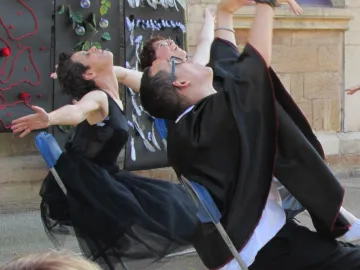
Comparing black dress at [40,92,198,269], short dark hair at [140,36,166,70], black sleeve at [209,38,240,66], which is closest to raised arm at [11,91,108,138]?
black dress at [40,92,198,269]

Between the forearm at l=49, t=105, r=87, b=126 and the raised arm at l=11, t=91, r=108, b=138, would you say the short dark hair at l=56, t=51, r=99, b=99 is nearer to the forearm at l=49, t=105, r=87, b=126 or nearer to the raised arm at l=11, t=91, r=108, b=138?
the raised arm at l=11, t=91, r=108, b=138

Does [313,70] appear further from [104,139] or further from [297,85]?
[104,139]

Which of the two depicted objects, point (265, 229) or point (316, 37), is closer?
point (265, 229)

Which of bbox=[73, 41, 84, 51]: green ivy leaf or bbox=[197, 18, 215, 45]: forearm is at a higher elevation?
bbox=[197, 18, 215, 45]: forearm

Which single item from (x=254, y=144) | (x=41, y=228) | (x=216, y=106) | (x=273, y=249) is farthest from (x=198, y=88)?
(x=41, y=228)

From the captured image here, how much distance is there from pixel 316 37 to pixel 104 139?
4282 mm

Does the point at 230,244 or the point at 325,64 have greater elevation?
the point at 230,244

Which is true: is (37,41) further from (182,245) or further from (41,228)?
(182,245)

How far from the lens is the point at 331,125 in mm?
7727

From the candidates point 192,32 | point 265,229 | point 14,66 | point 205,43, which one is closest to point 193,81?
point 265,229

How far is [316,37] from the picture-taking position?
754cm

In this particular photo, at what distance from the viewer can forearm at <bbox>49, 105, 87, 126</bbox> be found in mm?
3479

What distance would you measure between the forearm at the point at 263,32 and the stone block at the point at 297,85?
16.7 ft

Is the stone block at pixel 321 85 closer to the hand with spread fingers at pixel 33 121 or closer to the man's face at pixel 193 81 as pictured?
the hand with spread fingers at pixel 33 121
